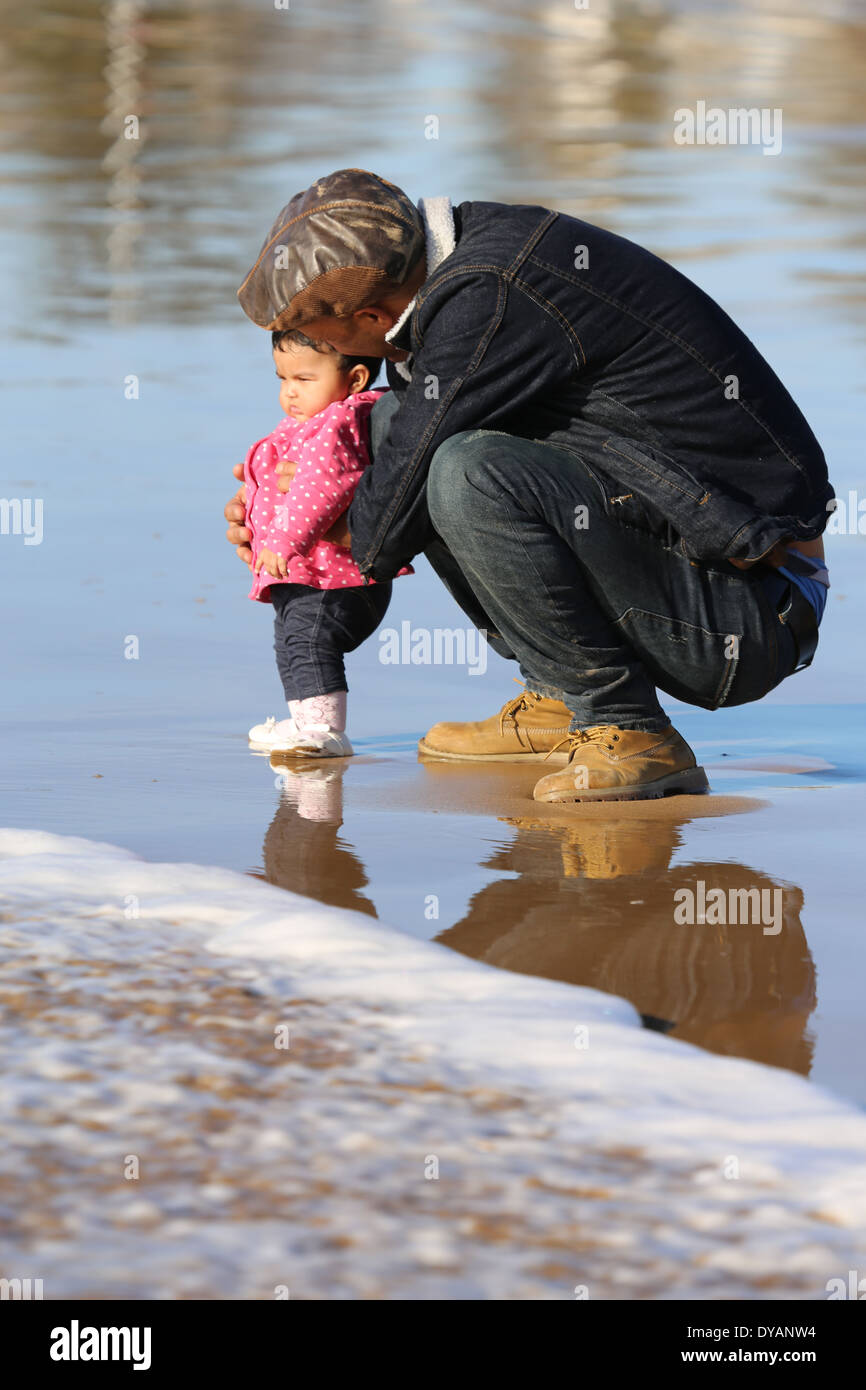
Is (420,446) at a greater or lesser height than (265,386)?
lesser

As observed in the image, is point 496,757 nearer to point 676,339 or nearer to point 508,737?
point 508,737

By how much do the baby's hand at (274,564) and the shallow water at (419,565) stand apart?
1.18ft

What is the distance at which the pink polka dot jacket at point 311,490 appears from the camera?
355 cm

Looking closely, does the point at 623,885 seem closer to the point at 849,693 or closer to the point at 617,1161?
the point at 617,1161

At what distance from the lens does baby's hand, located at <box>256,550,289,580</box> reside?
3627mm

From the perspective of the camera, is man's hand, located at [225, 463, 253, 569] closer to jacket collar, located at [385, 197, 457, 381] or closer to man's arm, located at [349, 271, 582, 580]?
man's arm, located at [349, 271, 582, 580]

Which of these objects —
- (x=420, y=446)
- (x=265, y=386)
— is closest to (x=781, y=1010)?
(x=420, y=446)

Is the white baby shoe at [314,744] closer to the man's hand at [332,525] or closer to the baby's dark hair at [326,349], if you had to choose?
the man's hand at [332,525]

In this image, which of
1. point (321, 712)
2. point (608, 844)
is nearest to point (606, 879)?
point (608, 844)

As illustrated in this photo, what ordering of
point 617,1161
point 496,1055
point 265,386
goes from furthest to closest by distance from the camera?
point 265,386
point 496,1055
point 617,1161

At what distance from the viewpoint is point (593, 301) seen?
3123 mm

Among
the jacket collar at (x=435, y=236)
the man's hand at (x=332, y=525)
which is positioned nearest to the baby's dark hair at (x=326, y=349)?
the man's hand at (x=332, y=525)

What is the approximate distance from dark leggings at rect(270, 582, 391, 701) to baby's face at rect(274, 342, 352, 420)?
38cm

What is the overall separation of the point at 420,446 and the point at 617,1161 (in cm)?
171
